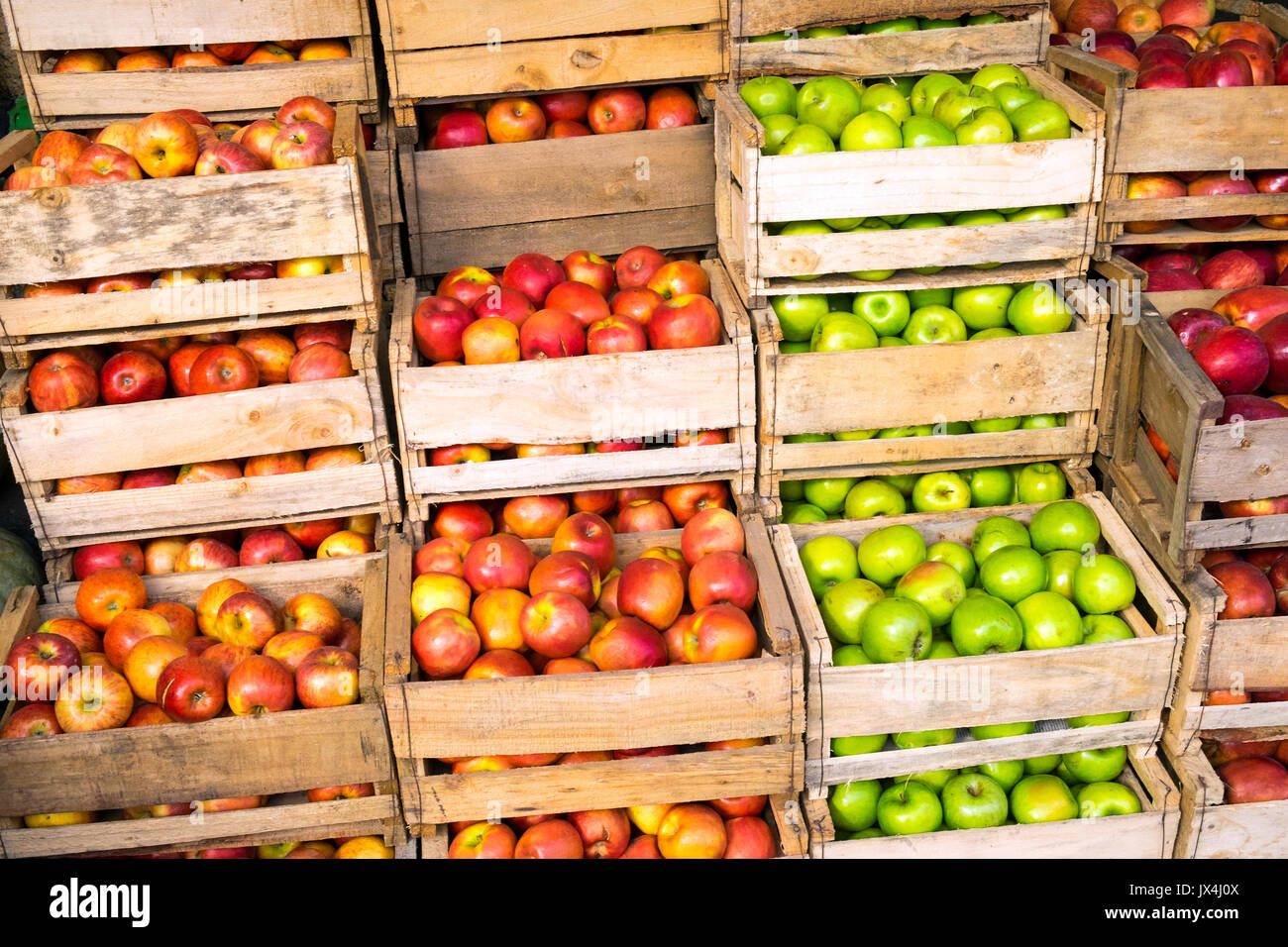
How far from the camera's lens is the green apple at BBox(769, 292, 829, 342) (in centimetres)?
351

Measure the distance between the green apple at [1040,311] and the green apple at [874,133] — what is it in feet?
1.97

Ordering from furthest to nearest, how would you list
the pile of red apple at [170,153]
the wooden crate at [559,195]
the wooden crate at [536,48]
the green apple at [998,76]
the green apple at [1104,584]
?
the wooden crate at [559,195] → the wooden crate at [536,48] → the green apple at [998,76] → the pile of red apple at [170,153] → the green apple at [1104,584]

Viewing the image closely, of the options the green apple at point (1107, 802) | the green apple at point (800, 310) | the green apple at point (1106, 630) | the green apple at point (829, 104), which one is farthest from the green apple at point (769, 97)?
the green apple at point (1107, 802)

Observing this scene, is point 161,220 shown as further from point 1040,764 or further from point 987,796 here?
point 1040,764

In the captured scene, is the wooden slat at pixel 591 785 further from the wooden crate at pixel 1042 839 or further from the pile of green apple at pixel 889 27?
the pile of green apple at pixel 889 27

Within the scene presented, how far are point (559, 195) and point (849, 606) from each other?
179cm

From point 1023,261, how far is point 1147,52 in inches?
39.0

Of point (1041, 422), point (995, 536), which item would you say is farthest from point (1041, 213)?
point (995, 536)

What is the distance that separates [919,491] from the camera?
362 centimetres

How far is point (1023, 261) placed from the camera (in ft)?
11.5

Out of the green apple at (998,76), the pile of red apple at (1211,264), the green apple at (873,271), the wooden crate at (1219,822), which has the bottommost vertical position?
the wooden crate at (1219,822)

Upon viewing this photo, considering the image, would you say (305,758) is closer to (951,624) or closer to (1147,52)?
(951,624)

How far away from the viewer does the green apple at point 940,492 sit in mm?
3590
